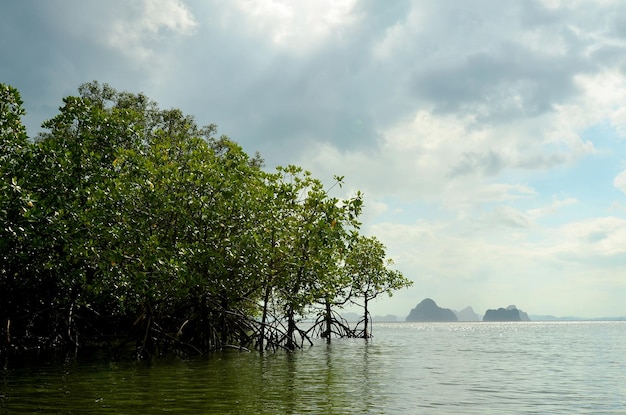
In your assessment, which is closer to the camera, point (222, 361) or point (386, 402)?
point (386, 402)

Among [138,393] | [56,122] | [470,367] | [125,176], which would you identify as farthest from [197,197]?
[470,367]

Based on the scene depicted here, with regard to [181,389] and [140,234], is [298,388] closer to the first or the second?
[181,389]

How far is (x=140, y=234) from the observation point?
1784cm

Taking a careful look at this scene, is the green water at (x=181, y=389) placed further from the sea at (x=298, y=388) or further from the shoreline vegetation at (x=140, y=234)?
the shoreline vegetation at (x=140, y=234)

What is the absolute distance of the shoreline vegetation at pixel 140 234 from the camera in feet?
56.0

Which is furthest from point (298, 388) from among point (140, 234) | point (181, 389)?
point (140, 234)

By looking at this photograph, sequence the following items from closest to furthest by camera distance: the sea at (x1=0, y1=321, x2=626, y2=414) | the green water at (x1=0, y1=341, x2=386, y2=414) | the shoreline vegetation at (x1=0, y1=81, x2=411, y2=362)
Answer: the green water at (x1=0, y1=341, x2=386, y2=414) < the sea at (x1=0, y1=321, x2=626, y2=414) < the shoreline vegetation at (x1=0, y1=81, x2=411, y2=362)

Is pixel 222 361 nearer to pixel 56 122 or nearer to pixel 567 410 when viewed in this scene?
pixel 56 122

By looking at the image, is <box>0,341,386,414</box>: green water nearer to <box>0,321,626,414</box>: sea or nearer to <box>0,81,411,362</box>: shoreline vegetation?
<box>0,321,626,414</box>: sea

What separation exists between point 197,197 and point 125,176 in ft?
8.76

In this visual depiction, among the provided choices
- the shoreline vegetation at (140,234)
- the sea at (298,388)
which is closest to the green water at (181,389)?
the sea at (298,388)

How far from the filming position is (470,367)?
22.2m

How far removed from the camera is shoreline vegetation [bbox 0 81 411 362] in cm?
1708

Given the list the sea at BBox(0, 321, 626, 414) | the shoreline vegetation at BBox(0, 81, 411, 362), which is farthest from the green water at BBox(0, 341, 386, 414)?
the shoreline vegetation at BBox(0, 81, 411, 362)
